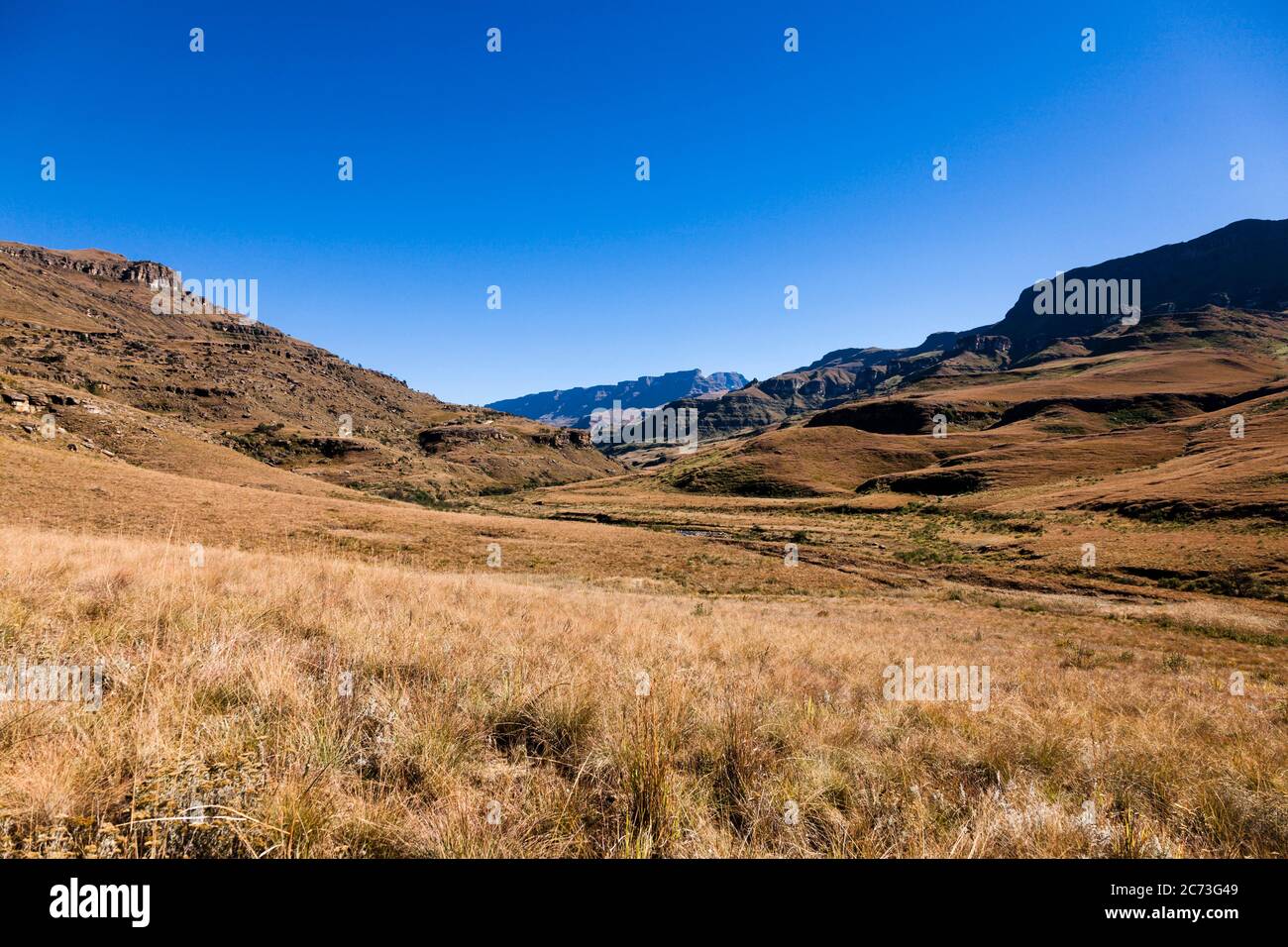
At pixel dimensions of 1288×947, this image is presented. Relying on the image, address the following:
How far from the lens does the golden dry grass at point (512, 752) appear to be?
2.18m

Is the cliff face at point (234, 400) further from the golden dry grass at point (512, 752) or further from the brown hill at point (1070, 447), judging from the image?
the golden dry grass at point (512, 752)

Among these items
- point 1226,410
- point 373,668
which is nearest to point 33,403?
point 373,668

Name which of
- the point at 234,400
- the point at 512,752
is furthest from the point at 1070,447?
the point at 234,400

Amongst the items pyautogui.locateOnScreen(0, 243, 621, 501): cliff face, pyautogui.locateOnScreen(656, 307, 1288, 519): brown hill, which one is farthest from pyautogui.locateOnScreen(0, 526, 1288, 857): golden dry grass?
pyautogui.locateOnScreen(0, 243, 621, 501): cliff face

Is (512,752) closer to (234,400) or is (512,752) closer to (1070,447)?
(1070,447)

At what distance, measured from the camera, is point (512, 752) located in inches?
129

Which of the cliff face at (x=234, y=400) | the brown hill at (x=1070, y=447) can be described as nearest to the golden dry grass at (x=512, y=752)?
the brown hill at (x=1070, y=447)

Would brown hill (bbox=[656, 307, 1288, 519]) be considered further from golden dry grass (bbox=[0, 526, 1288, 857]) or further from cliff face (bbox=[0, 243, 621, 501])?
cliff face (bbox=[0, 243, 621, 501])

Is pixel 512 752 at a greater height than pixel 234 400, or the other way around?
pixel 234 400

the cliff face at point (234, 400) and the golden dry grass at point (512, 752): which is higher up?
the cliff face at point (234, 400)

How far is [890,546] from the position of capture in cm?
4191

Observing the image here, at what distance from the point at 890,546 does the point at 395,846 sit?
45.4 meters

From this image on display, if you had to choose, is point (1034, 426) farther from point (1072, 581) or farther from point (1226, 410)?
point (1072, 581)

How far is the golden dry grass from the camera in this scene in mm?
2178
